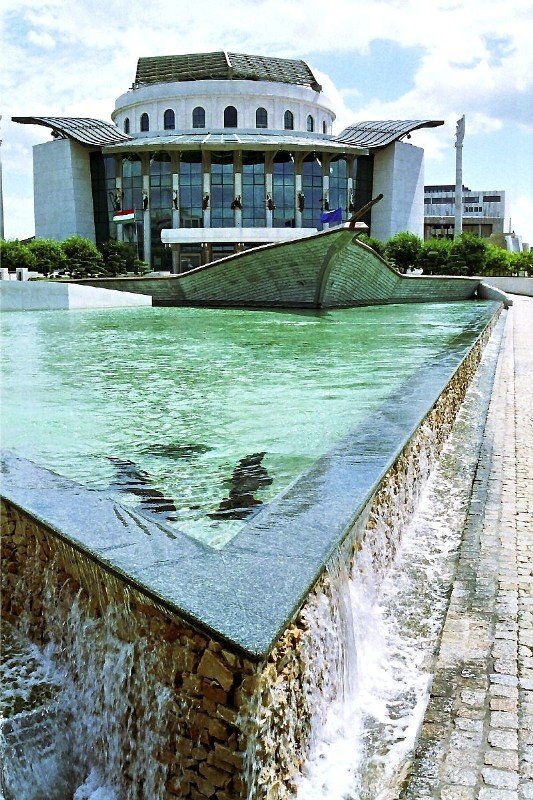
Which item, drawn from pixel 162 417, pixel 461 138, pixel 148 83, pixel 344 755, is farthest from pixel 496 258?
pixel 344 755

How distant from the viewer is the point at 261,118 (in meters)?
52.8

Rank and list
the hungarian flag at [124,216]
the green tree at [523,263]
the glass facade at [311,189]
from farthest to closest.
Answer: the glass facade at [311,189]
the hungarian flag at [124,216]
the green tree at [523,263]

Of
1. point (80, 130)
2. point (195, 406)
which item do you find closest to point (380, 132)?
point (80, 130)

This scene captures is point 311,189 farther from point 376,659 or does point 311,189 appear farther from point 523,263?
point 376,659

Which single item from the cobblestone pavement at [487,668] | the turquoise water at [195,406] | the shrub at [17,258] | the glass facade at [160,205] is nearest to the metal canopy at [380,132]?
the glass facade at [160,205]

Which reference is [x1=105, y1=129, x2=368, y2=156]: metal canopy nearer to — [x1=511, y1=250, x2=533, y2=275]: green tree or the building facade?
[x1=511, y1=250, x2=533, y2=275]: green tree

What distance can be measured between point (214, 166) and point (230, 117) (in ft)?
18.2

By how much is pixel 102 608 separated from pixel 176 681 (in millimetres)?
527

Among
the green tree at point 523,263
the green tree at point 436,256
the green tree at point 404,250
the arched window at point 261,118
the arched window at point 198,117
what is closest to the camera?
the green tree at point 436,256

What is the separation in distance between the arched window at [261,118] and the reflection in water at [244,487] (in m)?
51.2

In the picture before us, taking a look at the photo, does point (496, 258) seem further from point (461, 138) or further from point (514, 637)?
point (514, 637)

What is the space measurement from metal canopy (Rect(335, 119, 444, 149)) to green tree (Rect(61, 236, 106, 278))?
19737mm

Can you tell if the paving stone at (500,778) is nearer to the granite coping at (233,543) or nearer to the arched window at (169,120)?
the granite coping at (233,543)

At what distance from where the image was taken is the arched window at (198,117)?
52.1 metres
